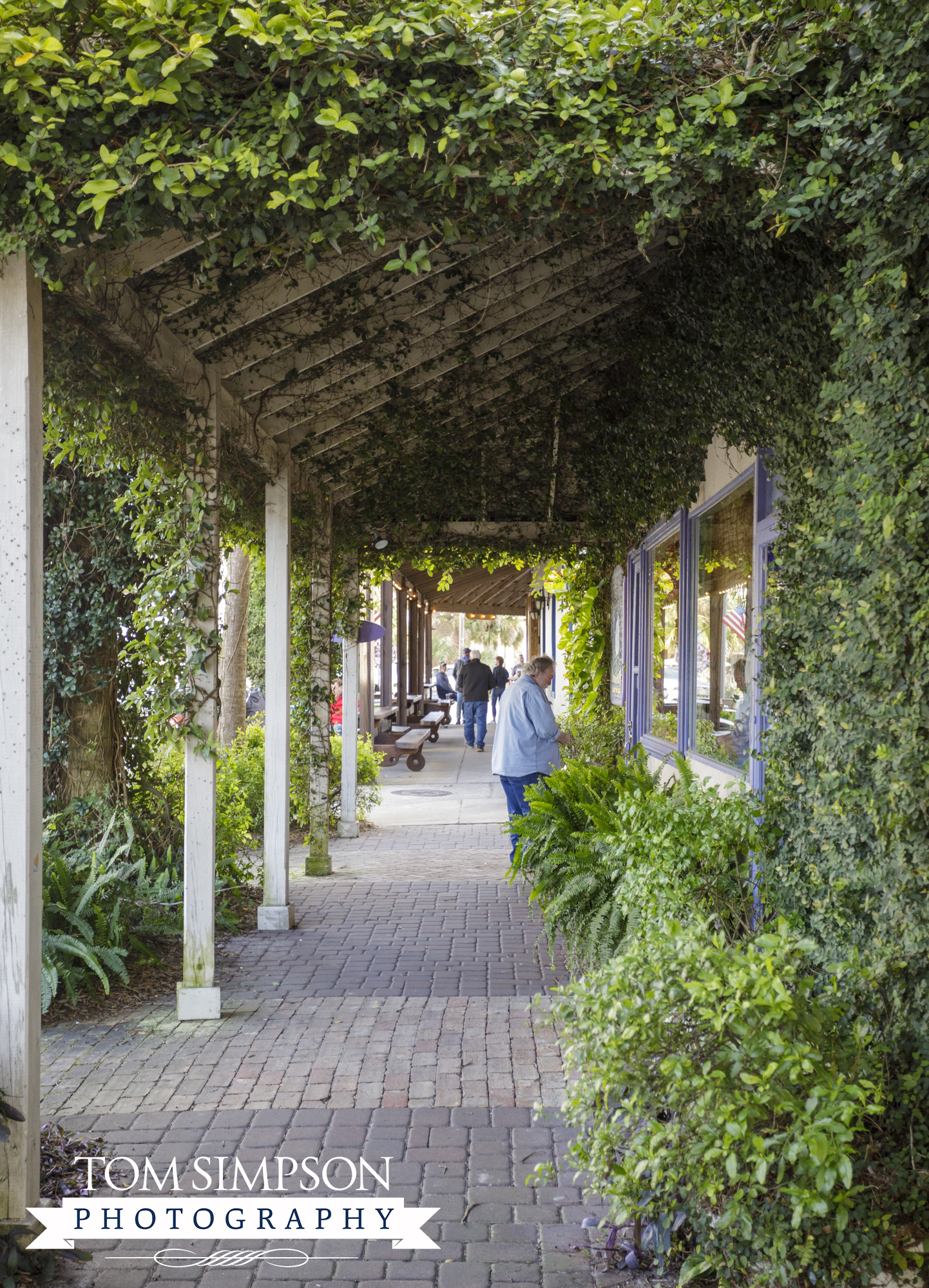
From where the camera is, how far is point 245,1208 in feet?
11.2

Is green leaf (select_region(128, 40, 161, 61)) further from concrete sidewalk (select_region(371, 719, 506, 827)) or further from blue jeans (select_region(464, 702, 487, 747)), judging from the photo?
blue jeans (select_region(464, 702, 487, 747))

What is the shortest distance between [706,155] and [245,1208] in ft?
12.0

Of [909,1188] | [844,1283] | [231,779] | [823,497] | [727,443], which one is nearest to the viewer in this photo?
[844,1283]

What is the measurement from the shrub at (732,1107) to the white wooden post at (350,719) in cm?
750

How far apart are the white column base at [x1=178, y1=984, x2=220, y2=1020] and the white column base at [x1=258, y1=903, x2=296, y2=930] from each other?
1.79 metres

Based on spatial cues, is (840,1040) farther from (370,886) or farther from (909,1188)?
(370,886)

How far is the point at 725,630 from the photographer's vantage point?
252 inches

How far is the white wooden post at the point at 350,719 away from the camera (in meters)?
10.6

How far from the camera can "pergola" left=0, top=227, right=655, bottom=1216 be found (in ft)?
11.0

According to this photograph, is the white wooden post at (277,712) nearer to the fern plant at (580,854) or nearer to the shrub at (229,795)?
the shrub at (229,795)

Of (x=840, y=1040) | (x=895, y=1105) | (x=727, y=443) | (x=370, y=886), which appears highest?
(x=727, y=443)

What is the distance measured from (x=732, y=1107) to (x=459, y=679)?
60.2 ft

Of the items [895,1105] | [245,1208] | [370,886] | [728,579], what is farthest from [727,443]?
[370,886]

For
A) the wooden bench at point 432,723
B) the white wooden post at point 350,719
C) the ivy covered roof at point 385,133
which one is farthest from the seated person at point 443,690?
the ivy covered roof at point 385,133
